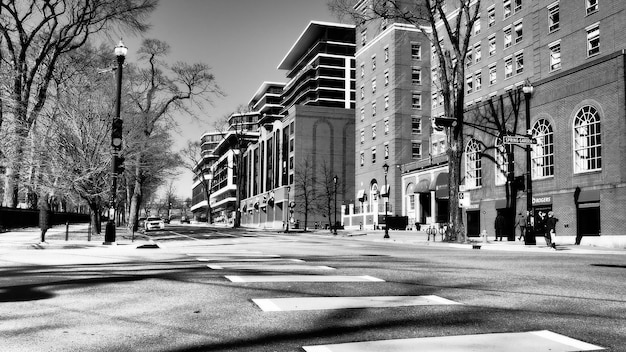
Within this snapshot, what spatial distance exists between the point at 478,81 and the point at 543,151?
2534 centimetres

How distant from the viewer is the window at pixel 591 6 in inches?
1635

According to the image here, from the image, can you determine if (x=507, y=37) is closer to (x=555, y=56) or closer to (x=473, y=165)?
(x=555, y=56)

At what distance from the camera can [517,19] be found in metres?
50.6

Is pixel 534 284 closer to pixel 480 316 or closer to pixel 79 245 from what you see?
pixel 480 316

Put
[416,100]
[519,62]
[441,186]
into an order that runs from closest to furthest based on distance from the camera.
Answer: [441,186] → [519,62] → [416,100]

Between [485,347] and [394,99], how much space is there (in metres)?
62.1

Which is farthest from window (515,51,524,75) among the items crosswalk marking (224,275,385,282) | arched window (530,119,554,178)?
crosswalk marking (224,275,385,282)

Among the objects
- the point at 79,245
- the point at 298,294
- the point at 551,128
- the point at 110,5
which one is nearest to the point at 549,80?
the point at 551,128

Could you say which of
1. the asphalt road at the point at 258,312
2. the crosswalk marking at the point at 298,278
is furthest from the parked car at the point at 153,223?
the crosswalk marking at the point at 298,278

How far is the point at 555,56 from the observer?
45.8 metres

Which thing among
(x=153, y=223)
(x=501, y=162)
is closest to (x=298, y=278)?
(x=501, y=162)

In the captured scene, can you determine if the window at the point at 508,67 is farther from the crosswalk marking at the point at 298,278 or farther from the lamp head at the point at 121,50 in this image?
the crosswalk marking at the point at 298,278

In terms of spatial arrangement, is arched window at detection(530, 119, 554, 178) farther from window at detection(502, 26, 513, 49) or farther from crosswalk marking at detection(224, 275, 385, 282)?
crosswalk marking at detection(224, 275, 385, 282)

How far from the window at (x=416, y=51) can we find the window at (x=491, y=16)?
11617mm
